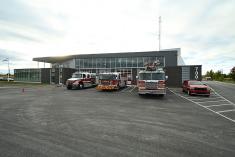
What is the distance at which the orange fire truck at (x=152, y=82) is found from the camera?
16730 millimetres

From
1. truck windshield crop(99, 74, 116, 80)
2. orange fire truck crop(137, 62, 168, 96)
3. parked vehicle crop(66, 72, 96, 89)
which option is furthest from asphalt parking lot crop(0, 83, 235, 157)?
parked vehicle crop(66, 72, 96, 89)

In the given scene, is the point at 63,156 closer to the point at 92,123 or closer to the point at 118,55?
the point at 92,123

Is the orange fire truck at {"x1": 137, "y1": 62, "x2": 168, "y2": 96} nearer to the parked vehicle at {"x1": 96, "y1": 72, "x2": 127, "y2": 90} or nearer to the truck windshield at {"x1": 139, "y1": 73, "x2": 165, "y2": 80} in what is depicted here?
the truck windshield at {"x1": 139, "y1": 73, "x2": 165, "y2": 80}

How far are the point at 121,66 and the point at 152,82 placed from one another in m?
23.0

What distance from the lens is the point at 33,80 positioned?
1827 inches

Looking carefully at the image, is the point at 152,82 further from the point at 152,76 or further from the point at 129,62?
the point at 129,62

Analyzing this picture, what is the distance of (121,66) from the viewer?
39594mm

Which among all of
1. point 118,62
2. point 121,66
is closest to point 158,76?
point 121,66

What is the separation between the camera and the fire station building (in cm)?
3281

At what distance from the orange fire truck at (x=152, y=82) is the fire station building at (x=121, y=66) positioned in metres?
16.4

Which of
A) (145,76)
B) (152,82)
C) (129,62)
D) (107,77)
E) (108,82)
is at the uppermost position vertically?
(129,62)

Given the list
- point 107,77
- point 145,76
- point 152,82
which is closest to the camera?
point 152,82

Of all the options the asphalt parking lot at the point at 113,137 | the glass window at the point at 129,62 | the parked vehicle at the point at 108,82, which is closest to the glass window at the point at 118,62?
the glass window at the point at 129,62

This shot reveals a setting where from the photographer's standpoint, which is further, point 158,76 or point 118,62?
point 118,62
